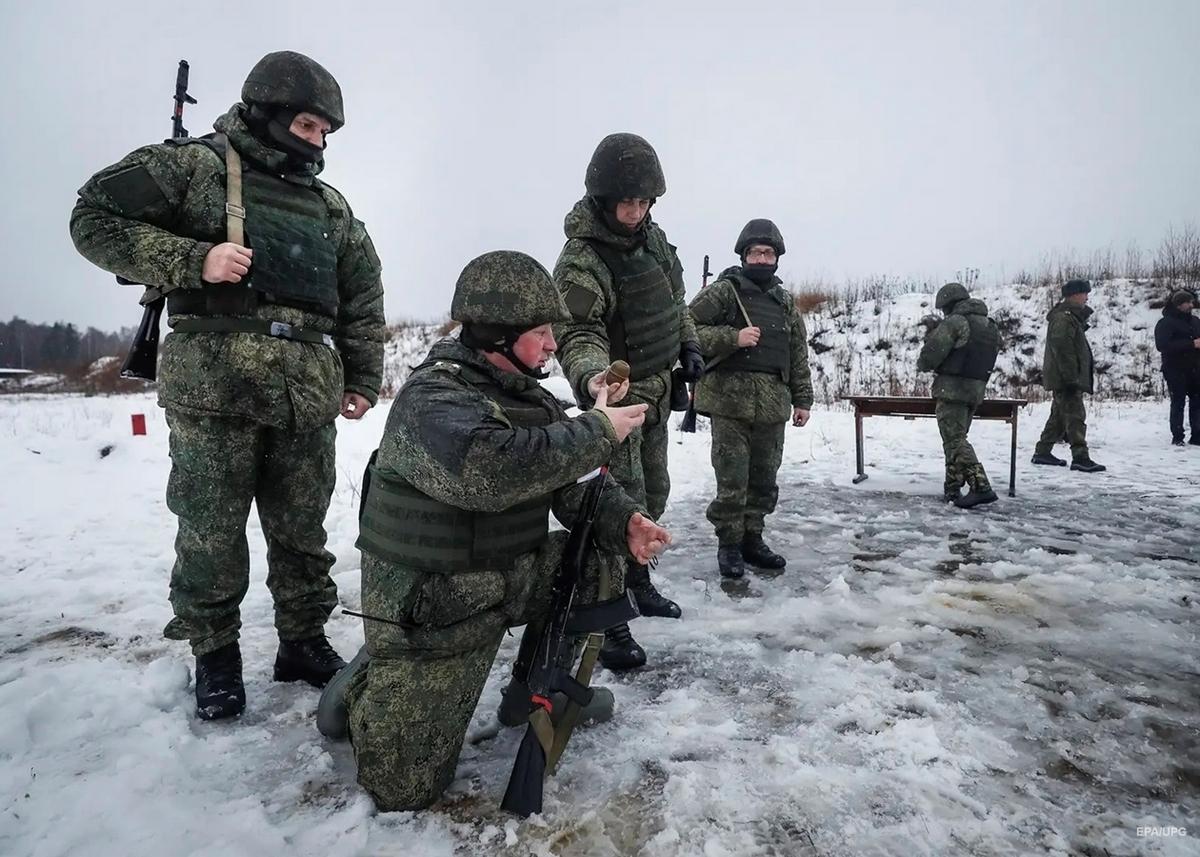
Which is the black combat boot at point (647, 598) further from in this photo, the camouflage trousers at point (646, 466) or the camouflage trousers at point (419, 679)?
the camouflage trousers at point (419, 679)

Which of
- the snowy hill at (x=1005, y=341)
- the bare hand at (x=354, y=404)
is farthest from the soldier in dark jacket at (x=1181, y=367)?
the bare hand at (x=354, y=404)

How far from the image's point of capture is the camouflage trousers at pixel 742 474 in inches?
168

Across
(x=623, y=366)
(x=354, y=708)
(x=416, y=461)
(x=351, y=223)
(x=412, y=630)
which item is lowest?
(x=354, y=708)

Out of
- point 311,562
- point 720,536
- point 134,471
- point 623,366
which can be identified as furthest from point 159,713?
point 134,471

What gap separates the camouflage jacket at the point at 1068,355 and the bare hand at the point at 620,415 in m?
7.89

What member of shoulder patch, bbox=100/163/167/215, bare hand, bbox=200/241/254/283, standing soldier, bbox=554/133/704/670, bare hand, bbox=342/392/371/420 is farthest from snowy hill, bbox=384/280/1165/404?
bare hand, bbox=200/241/254/283

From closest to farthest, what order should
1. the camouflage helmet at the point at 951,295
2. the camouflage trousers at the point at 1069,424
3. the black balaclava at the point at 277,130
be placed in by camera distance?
the black balaclava at the point at 277,130
the camouflage helmet at the point at 951,295
the camouflage trousers at the point at 1069,424

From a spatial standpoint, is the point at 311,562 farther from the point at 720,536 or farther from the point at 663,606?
the point at 720,536

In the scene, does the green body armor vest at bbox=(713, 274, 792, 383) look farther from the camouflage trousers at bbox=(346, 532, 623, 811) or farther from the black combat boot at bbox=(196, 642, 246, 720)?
the black combat boot at bbox=(196, 642, 246, 720)

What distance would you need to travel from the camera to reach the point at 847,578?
13.3 feet

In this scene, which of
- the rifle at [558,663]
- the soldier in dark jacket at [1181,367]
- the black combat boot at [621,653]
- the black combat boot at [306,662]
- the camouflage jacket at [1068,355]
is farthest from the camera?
the soldier in dark jacket at [1181,367]

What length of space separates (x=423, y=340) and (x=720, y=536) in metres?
22.8

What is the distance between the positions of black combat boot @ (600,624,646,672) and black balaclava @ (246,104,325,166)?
2334 mm

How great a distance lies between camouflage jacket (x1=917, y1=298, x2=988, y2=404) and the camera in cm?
650
